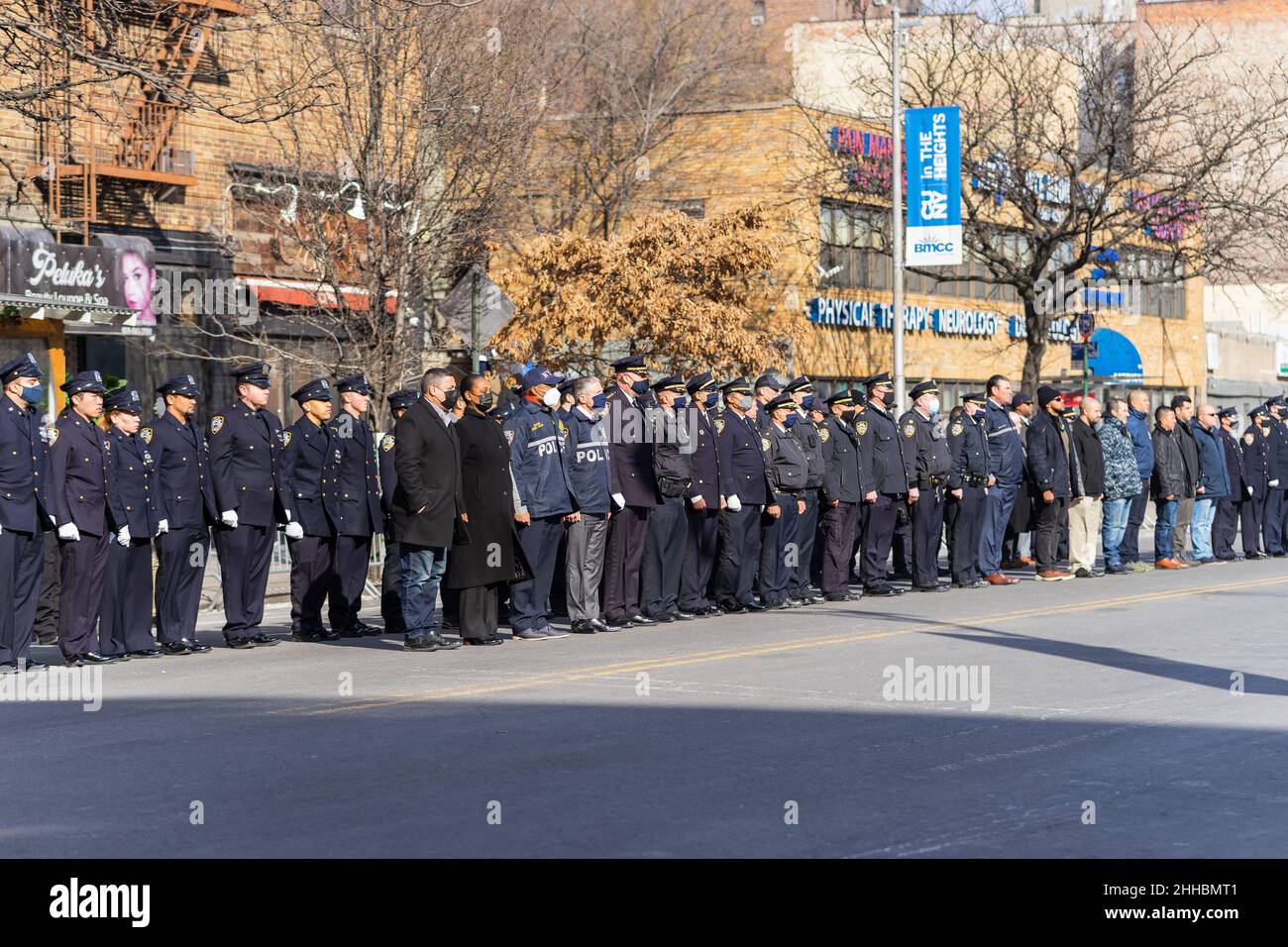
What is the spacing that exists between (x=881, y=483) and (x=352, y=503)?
6.14 meters

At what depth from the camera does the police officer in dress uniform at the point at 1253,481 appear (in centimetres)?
2444

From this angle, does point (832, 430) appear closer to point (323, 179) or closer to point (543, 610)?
point (543, 610)

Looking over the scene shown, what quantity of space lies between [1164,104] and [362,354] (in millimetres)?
15995

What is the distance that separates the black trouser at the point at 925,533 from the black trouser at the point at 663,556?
3.80 m

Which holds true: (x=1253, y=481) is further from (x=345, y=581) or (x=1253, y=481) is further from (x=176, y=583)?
(x=176, y=583)

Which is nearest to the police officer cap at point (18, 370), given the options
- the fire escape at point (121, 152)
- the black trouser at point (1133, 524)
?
the fire escape at point (121, 152)

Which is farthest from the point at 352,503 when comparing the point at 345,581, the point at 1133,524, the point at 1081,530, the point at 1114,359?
the point at 1114,359

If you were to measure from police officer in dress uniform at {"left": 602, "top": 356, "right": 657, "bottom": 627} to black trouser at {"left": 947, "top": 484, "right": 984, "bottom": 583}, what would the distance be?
4.89 meters

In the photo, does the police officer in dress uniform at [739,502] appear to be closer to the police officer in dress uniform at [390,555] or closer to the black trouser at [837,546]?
the black trouser at [837,546]

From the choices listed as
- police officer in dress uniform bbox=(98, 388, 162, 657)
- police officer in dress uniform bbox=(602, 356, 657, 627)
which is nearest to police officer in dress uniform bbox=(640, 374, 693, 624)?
police officer in dress uniform bbox=(602, 356, 657, 627)

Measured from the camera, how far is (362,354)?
25.7 m

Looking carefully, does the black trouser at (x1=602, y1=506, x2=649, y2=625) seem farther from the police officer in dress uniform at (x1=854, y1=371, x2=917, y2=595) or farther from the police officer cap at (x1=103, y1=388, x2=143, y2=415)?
the police officer cap at (x1=103, y1=388, x2=143, y2=415)

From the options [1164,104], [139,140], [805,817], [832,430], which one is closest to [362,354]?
[139,140]
